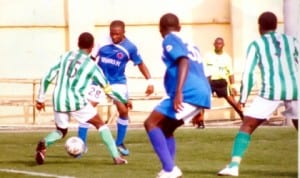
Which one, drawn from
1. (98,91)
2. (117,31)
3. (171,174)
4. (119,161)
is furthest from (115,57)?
(171,174)

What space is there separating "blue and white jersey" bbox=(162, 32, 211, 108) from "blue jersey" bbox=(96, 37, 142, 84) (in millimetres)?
5165

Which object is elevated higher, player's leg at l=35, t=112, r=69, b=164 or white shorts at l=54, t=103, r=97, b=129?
white shorts at l=54, t=103, r=97, b=129

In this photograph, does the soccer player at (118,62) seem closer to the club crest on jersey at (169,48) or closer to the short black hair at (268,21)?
the short black hair at (268,21)

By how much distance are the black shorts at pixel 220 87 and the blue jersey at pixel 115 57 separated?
7501 mm

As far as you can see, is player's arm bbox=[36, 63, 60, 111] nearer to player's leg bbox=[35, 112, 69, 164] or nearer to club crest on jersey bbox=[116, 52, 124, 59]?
player's leg bbox=[35, 112, 69, 164]

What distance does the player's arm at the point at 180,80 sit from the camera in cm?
1236

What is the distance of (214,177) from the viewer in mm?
13500

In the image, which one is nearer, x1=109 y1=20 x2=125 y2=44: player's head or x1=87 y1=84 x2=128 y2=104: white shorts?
x1=109 y1=20 x2=125 y2=44: player's head

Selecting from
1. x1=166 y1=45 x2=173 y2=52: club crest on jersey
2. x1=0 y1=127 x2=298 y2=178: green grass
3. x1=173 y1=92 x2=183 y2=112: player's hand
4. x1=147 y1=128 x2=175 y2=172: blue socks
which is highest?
x1=166 y1=45 x2=173 y2=52: club crest on jersey

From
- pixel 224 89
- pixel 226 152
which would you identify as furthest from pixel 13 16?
pixel 226 152

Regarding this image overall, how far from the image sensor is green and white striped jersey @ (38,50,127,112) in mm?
15688

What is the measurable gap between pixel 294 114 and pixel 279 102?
25cm

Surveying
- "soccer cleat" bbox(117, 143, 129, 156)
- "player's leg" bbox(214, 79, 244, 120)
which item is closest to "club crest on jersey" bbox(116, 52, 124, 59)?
"soccer cleat" bbox(117, 143, 129, 156)

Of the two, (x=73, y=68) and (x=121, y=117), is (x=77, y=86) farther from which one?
(x=121, y=117)
